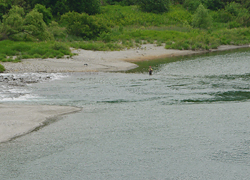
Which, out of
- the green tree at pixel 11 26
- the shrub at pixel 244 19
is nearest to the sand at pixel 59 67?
the green tree at pixel 11 26

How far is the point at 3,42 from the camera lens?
63.1 metres

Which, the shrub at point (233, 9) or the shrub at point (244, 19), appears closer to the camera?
the shrub at point (244, 19)

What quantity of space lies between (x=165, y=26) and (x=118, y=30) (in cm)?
1615

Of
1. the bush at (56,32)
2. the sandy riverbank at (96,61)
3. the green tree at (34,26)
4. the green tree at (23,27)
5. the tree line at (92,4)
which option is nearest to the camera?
the sandy riverbank at (96,61)

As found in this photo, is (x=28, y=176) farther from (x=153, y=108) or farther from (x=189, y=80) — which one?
(x=189, y=80)

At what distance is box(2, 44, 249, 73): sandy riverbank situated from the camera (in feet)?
172

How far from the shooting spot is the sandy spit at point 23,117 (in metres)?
25.3

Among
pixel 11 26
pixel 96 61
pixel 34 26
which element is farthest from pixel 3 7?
pixel 96 61

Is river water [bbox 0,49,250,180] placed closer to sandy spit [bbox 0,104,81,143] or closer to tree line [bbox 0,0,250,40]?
sandy spit [bbox 0,104,81,143]

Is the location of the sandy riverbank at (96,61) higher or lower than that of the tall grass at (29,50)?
lower

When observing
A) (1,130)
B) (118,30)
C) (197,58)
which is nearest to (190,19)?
(118,30)

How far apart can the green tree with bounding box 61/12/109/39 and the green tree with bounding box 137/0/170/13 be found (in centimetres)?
2959

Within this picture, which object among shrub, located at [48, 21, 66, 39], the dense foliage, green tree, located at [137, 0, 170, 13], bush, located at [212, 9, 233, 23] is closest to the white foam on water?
the dense foliage

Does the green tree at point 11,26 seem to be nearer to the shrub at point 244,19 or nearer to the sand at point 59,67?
the sand at point 59,67
